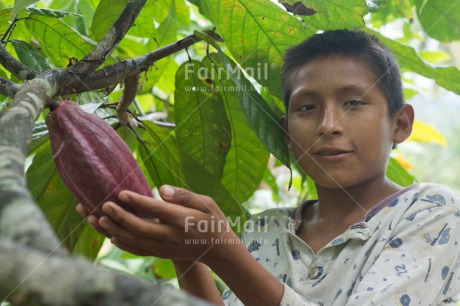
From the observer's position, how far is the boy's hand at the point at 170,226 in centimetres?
79

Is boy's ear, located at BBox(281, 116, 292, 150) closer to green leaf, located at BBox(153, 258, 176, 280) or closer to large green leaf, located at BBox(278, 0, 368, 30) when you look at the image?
large green leaf, located at BBox(278, 0, 368, 30)

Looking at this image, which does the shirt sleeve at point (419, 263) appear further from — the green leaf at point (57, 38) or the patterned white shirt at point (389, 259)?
the green leaf at point (57, 38)

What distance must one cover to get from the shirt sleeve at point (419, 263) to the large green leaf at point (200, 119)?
1.48 ft

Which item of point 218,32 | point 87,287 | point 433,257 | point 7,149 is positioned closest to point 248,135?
point 218,32

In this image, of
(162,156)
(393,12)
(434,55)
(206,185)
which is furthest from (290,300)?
(434,55)

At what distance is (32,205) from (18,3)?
74cm

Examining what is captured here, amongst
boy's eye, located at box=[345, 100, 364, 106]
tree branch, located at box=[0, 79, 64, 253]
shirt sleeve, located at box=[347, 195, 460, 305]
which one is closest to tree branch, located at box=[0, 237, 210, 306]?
tree branch, located at box=[0, 79, 64, 253]

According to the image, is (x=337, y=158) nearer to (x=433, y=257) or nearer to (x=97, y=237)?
(x=433, y=257)

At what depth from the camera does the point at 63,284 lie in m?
0.33

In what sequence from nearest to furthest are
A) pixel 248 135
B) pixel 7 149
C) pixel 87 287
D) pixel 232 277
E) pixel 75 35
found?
pixel 87 287
pixel 7 149
pixel 232 277
pixel 75 35
pixel 248 135

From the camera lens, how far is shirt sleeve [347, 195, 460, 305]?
1.04 metres

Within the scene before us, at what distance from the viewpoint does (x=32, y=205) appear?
405 mm

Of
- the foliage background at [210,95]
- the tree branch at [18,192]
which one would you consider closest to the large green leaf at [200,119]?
the foliage background at [210,95]

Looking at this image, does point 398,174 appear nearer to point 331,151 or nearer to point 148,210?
point 331,151
